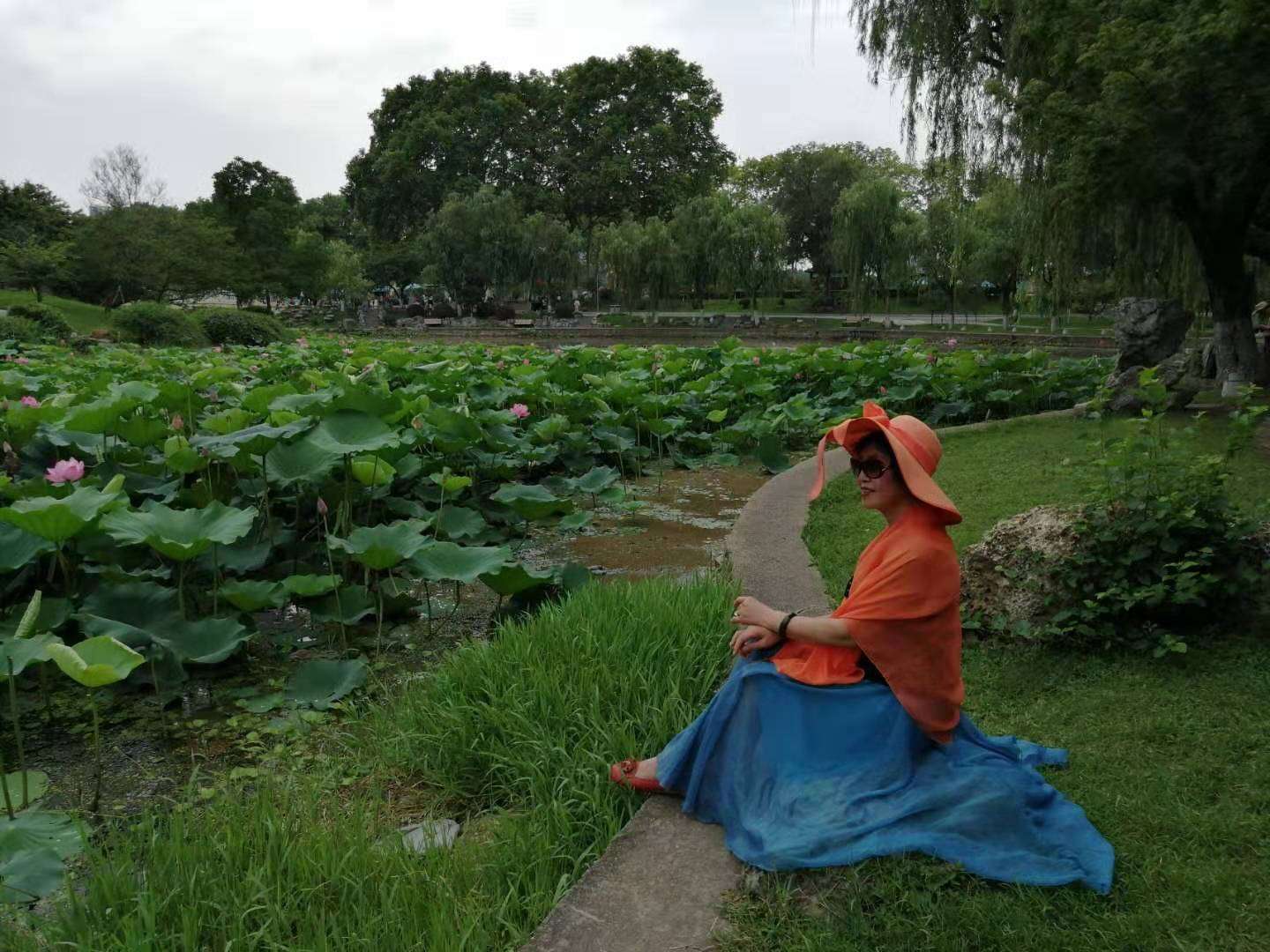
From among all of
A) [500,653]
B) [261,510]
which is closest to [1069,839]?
[500,653]

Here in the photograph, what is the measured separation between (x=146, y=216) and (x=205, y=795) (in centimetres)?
3430

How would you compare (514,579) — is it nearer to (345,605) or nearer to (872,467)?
(345,605)

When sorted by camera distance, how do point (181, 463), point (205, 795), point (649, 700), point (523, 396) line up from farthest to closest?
point (523, 396), point (181, 463), point (649, 700), point (205, 795)

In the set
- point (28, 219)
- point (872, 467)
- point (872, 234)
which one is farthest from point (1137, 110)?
point (28, 219)

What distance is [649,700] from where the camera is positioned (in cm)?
260

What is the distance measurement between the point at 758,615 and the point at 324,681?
1663 millimetres

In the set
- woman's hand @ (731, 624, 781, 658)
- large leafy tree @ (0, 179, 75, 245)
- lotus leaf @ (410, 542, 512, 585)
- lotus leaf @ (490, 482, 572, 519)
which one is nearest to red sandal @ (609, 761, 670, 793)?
woman's hand @ (731, 624, 781, 658)

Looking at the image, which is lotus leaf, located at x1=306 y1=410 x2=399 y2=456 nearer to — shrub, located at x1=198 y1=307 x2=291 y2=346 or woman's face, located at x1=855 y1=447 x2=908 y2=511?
woman's face, located at x1=855 y1=447 x2=908 y2=511

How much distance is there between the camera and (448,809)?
8.08 feet

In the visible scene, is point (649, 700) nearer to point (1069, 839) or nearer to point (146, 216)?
point (1069, 839)

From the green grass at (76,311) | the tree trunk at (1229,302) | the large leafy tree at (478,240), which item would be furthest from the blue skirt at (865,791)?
the large leafy tree at (478,240)

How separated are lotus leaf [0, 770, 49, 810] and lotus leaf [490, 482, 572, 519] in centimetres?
193

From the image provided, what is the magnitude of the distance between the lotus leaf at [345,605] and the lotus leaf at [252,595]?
174 mm

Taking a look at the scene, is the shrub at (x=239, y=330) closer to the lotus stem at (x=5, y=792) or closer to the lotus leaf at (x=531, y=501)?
the lotus leaf at (x=531, y=501)
